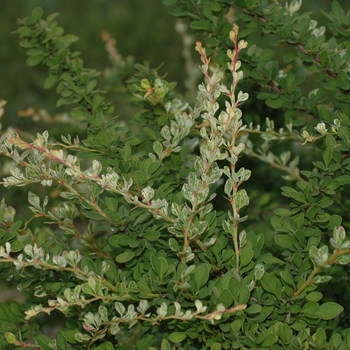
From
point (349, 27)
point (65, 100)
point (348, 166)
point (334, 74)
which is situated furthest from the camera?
point (349, 27)

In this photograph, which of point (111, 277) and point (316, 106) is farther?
point (316, 106)

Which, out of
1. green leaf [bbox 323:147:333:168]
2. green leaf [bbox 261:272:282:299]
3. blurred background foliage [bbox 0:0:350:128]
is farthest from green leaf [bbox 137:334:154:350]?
blurred background foliage [bbox 0:0:350:128]

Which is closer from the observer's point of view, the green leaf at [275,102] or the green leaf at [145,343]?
the green leaf at [145,343]

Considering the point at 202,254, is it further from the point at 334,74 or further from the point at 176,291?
the point at 334,74

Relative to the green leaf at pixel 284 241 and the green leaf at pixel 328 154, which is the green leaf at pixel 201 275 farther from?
the green leaf at pixel 328 154

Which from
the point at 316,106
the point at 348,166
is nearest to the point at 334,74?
the point at 316,106

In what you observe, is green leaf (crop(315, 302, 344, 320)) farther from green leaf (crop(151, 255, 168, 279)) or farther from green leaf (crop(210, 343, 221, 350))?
green leaf (crop(151, 255, 168, 279))

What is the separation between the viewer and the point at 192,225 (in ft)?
4.14

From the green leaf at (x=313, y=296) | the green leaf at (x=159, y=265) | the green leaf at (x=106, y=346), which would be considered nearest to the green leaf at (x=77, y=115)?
the green leaf at (x=159, y=265)

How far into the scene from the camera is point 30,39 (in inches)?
71.0

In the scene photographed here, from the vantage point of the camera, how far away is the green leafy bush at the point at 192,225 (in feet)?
4.05

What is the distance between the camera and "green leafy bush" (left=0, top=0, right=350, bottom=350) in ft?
4.05

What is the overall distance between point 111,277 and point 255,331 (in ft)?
1.14

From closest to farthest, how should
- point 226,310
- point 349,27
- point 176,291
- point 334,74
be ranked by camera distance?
1. point 226,310
2. point 176,291
3. point 334,74
4. point 349,27
